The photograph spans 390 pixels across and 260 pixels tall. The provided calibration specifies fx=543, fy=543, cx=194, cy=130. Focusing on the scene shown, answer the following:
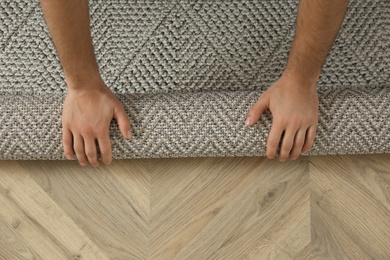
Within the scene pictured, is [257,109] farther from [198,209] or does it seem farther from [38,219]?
[38,219]

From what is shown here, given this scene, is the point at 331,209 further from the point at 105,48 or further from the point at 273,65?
the point at 105,48

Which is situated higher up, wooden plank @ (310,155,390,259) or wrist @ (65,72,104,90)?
wrist @ (65,72,104,90)

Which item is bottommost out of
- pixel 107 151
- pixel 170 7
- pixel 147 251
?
pixel 147 251

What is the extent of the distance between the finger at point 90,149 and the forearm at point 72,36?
81 millimetres

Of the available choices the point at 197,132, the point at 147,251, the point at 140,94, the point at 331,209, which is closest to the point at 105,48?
the point at 140,94

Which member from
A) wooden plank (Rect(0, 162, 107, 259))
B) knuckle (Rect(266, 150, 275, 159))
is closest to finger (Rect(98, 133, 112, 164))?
wooden plank (Rect(0, 162, 107, 259))

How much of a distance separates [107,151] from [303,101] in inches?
11.6

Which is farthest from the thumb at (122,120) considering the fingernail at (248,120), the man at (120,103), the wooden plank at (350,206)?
the wooden plank at (350,206)

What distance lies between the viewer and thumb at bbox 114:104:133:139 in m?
0.79

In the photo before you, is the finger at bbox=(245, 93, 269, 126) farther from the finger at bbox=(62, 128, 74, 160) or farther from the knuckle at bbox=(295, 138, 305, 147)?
the finger at bbox=(62, 128, 74, 160)

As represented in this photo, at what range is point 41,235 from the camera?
844 mm

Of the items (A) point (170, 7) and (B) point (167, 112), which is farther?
(A) point (170, 7)

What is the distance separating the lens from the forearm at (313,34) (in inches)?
26.1

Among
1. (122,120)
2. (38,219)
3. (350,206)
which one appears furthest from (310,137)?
(38,219)
